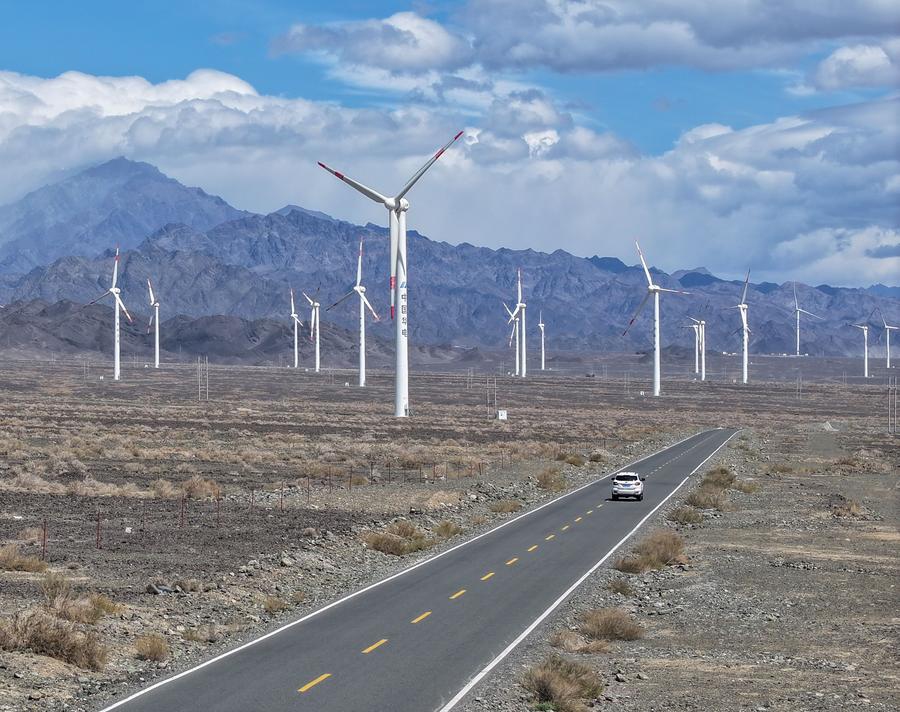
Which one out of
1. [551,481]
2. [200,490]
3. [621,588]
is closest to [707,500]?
[551,481]

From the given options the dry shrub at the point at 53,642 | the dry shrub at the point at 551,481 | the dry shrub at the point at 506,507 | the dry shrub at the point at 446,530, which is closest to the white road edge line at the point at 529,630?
the dry shrub at the point at 506,507

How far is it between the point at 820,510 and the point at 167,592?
3422cm

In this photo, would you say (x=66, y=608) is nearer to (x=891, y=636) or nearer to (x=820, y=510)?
(x=891, y=636)

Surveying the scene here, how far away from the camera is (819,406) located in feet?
592

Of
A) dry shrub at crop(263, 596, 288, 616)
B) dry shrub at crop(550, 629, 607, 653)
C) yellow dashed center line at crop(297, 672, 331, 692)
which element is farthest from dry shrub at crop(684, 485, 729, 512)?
yellow dashed center line at crop(297, 672, 331, 692)

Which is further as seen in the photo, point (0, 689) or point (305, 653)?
point (305, 653)

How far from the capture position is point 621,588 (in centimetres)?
3506

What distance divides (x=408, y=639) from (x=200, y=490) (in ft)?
99.7

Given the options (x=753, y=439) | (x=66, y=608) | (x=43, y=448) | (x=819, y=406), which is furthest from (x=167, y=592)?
(x=819, y=406)

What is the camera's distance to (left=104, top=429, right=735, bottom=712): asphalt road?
22.9m

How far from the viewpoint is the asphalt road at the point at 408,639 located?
75.0 feet

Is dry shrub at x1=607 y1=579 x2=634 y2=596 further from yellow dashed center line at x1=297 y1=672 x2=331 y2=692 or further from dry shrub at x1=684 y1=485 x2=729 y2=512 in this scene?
dry shrub at x1=684 y1=485 x2=729 y2=512

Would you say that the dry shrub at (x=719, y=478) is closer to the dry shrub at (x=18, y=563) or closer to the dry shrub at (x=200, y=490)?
the dry shrub at (x=200, y=490)

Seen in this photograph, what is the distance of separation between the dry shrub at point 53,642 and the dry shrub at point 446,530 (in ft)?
73.8
